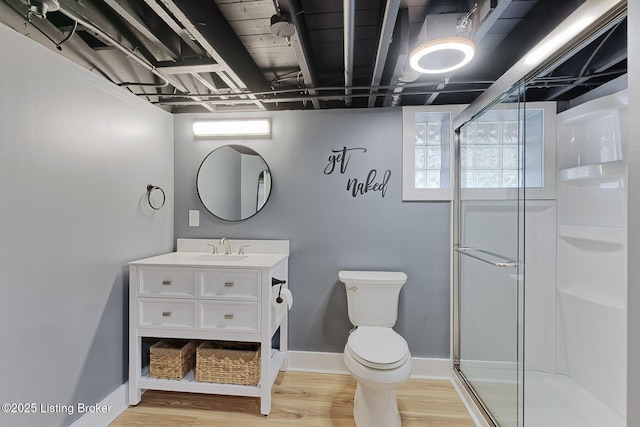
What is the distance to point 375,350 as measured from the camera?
63.2 inches

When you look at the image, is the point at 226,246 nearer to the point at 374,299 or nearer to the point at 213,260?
the point at 213,260

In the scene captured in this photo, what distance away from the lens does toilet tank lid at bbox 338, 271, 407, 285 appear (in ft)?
6.59

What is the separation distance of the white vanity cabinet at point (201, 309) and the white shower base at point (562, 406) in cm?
155

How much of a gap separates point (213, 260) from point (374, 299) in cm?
115

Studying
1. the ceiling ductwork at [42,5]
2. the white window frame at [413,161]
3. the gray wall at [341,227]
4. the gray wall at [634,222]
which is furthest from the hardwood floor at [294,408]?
the ceiling ductwork at [42,5]

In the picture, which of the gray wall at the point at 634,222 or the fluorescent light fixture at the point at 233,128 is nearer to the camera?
the gray wall at the point at 634,222

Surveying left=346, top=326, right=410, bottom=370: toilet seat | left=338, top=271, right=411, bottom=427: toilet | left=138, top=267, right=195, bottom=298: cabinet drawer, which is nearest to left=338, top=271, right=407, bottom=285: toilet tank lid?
left=338, top=271, right=411, bottom=427: toilet

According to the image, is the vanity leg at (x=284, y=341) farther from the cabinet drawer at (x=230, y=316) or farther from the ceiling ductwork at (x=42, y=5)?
the ceiling ductwork at (x=42, y=5)

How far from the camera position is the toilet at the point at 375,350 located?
1.51 metres

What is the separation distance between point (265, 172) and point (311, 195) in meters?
0.41

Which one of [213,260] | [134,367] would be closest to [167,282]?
[213,260]

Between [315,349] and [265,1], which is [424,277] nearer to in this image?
[315,349]

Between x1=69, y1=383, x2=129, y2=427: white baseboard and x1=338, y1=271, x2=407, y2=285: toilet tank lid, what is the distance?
1.55 m

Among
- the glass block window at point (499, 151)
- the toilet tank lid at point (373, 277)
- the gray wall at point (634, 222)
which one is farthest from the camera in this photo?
the toilet tank lid at point (373, 277)
